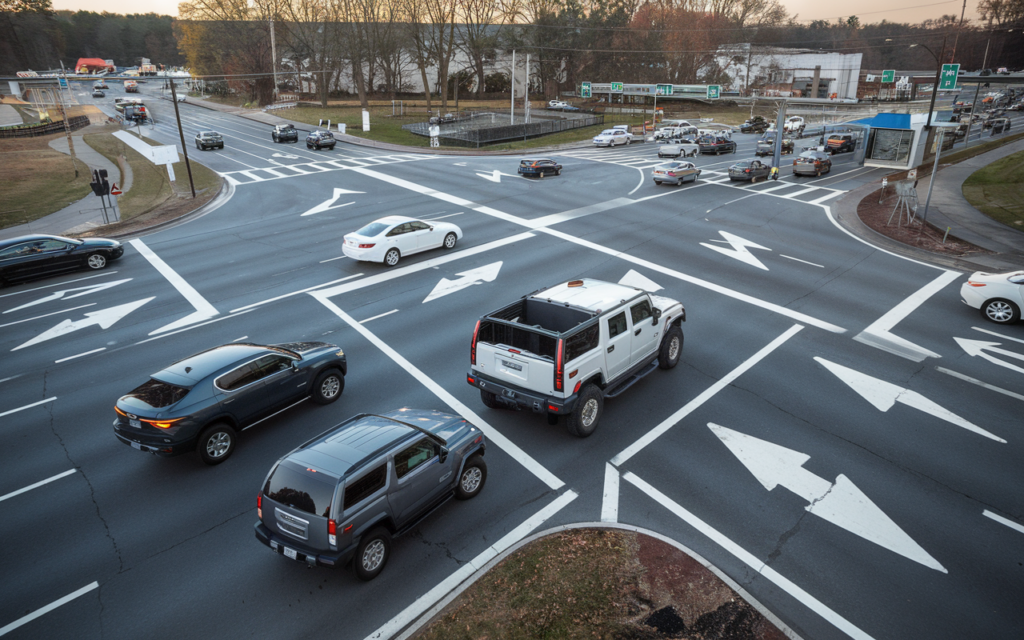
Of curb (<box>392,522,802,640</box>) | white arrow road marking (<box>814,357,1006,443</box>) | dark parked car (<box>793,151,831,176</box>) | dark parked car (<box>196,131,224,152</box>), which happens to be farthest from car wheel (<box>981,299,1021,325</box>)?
dark parked car (<box>196,131,224,152</box>)

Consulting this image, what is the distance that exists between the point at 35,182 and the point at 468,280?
34.3 m

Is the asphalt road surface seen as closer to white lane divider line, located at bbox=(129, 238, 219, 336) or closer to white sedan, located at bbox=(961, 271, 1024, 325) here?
white lane divider line, located at bbox=(129, 238, 219, 336)

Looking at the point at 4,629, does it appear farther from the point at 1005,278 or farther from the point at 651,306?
the point at 1005,278

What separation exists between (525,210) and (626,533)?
21687 millimetres

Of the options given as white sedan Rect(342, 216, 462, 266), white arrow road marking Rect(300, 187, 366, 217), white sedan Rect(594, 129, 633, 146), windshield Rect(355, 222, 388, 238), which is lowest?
white arrow road marking Rect(300, 187, 366, 217)

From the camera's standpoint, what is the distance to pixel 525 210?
28016 millimetres

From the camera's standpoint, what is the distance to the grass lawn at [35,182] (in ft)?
98.0

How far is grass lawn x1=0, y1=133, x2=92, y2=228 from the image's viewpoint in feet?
98.0

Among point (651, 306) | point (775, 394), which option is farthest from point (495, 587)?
point (775, 394)

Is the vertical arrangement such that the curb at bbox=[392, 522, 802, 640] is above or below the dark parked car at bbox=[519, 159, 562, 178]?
below

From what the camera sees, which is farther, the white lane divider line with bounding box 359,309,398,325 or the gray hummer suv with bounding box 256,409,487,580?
the white lane divider line with bounding box 359,309,398,325

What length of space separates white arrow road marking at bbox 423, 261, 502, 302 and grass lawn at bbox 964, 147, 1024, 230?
74.1ft

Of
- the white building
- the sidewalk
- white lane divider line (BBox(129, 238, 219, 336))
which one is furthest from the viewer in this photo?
the white building

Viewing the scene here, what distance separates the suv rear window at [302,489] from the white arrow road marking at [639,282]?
41.2 ft
